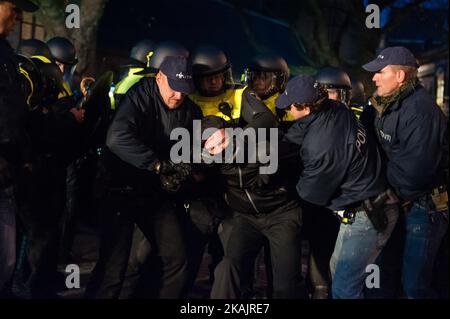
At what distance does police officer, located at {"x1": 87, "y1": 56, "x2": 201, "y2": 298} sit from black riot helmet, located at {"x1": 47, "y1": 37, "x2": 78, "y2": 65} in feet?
8.87

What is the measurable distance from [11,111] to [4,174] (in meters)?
0.39

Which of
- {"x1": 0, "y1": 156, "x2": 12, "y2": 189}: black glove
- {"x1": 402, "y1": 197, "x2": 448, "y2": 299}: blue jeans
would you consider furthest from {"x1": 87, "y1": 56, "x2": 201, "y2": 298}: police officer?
{"x1": 402, "y1": 197, "x2": 448, "y2": 299}: blue jeans

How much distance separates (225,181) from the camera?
4988mm

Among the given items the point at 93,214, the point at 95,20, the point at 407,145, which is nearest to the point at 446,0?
the point at 95,20

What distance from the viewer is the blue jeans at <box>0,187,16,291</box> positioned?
151 inches

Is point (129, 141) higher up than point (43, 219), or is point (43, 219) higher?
point (129, 141)

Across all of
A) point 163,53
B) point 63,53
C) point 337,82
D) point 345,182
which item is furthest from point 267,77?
point 63,53

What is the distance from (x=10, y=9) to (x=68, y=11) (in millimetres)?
6224

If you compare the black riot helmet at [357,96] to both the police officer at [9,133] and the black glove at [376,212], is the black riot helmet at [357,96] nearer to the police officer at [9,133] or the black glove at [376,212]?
the black glove at [376,212]

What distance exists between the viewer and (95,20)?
10.2 m

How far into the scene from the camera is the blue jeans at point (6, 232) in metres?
3.83

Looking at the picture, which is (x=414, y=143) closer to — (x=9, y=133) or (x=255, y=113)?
(x=255, y=113)

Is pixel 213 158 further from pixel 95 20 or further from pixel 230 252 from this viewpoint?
pixel 95 20

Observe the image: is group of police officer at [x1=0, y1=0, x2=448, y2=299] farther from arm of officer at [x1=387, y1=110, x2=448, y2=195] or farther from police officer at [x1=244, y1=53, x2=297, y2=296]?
police officer at [x1=244, y1=53, x2=297, y2=296]
